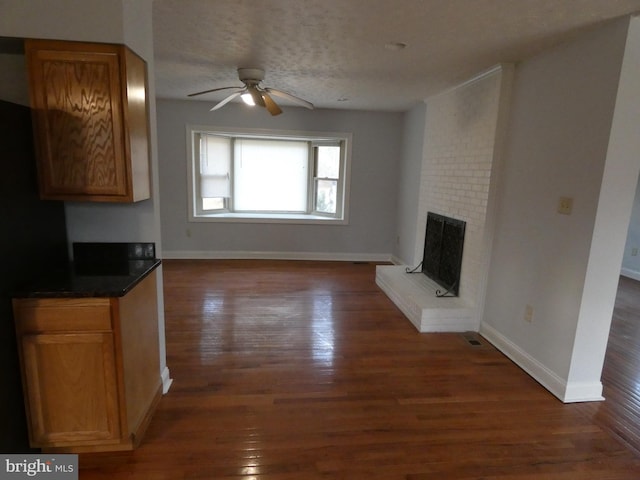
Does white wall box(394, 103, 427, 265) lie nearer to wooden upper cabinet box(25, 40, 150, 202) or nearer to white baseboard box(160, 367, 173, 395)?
white baseboard box(160, 367, 173, 395)

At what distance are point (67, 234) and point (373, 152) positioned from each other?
4630mm

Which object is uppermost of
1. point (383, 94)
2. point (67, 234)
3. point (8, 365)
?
point (383, 94)

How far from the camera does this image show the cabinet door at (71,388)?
177cm

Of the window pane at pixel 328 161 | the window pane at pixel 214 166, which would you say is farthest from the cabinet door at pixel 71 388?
the window pane at pixel 328 161

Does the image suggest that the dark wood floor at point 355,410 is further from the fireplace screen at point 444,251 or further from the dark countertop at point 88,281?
A: the dark countertop at point 88,281

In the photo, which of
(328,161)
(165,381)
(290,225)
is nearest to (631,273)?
(328,161)

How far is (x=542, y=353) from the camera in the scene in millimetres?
2748

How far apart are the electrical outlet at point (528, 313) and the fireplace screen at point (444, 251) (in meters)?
0.95

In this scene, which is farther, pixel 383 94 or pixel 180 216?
pixel 180 216

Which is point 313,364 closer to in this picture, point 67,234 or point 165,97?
point 67,234

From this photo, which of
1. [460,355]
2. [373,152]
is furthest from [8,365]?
[373,152]

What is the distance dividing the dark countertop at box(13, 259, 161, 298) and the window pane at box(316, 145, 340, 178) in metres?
4.32

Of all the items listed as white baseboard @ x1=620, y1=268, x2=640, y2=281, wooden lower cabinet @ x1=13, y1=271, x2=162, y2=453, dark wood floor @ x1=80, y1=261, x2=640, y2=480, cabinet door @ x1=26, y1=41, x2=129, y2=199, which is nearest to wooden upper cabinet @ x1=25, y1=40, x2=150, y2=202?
cabinet door @ x1=26, y1=41, x2=129, y2=199

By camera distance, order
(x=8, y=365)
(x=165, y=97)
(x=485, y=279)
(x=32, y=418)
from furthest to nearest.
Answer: (x=165, y=97), (x=485, y=279), (x=32, y=418), (x=8, y=365)
